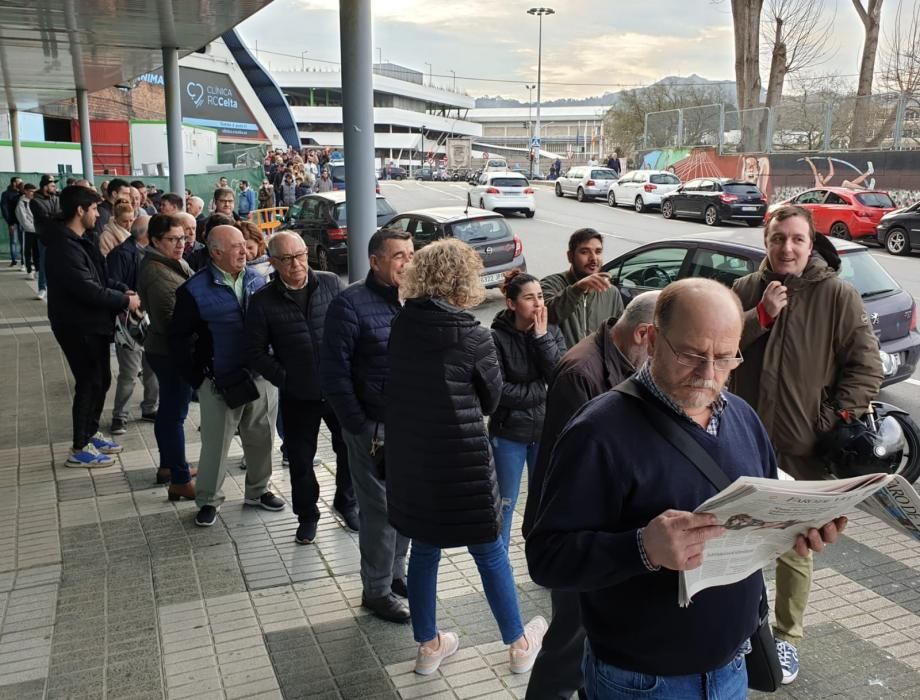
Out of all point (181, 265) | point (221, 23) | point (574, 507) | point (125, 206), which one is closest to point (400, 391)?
point (574, 507)

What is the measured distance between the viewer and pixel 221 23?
10.3 meters

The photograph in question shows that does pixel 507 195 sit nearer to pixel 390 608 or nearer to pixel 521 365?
pixel 521 365

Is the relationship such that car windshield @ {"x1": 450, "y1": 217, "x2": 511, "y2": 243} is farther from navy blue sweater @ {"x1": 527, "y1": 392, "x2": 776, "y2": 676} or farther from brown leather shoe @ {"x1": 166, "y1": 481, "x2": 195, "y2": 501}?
navy blue sweater @ {"x1": 527, "y1": 392, "x2": 776, "y2": 676}

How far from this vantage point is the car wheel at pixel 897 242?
19062mm

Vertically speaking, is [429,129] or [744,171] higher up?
[429,129]

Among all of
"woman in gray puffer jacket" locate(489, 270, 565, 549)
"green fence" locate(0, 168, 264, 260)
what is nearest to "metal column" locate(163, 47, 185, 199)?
"green fence" locate(0, 168, 264, 260)

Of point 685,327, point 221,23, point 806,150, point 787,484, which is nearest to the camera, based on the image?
point 787,484

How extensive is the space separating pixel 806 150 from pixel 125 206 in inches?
1126

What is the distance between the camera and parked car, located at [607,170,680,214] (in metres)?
31.5

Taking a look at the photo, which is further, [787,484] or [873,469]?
[873,469]

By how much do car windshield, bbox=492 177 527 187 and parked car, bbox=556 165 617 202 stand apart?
755cm

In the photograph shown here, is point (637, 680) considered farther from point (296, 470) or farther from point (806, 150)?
point (806, 150)

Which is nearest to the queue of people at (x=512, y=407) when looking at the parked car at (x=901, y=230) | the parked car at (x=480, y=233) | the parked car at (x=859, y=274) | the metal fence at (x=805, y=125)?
the parked car at (x=859, y=274)

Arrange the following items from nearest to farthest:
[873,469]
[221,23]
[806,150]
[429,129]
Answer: [873,469] < [221,23] < [806,150] < [429,129]
